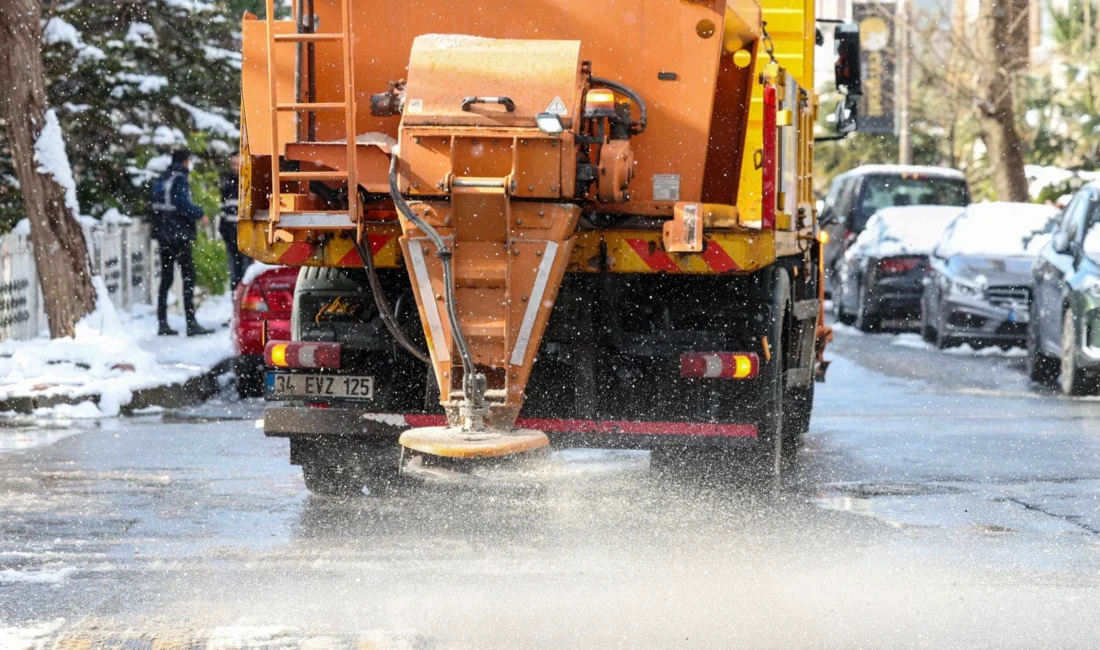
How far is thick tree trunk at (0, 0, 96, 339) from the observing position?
54.9ft

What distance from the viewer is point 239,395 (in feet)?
51.3

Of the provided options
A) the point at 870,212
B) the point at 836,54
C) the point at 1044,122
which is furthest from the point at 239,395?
the point at 1044,122

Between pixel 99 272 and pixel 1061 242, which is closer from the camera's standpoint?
pixel 1061 242

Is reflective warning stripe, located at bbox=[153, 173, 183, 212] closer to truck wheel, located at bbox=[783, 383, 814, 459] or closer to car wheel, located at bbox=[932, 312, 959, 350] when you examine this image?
car wheel, located at bbox=[932, 312, 959, 350]

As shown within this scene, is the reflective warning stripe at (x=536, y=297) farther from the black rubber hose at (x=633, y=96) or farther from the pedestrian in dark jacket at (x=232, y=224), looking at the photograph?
the pedestrian in dark jacket at (x=232, y=224)

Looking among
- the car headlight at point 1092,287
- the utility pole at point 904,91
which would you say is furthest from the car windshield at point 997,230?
the utility pole at point 904,91

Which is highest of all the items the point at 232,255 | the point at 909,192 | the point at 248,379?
the point at 909,192

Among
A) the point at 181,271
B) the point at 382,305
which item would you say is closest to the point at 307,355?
the point at 382,305

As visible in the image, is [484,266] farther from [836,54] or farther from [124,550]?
[836,54]

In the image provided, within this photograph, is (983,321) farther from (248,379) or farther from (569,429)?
(569,429)

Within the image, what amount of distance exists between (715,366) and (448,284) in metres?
1.28

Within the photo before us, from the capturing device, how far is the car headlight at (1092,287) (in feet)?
51.2

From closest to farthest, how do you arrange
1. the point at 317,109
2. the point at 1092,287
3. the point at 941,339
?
the point at 317,109 < the point at 1092,287 < the point at 941,339

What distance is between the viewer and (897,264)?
913 inches
